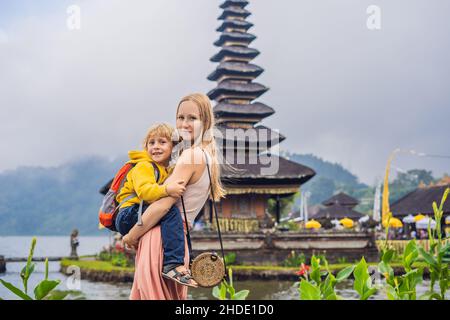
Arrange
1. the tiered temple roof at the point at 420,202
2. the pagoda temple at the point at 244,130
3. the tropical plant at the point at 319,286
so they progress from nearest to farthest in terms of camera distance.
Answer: the tropical plant at the point at 319,286 < the pagoda temple at the point at 244,130 < the tiered temple roof at the point at 420,202

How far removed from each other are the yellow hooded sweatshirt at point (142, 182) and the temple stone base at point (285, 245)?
56.0 feet

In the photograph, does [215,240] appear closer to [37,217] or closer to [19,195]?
[37,217]

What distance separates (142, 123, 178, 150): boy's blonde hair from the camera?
2.88 meters

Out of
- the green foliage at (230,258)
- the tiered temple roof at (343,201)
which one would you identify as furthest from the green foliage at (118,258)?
the tiered temple roof at (343,201)

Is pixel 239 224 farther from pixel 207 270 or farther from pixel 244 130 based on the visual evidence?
pixel 207 270

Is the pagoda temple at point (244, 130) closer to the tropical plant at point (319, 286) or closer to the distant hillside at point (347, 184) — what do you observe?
the tropical plant at point (319, 286)

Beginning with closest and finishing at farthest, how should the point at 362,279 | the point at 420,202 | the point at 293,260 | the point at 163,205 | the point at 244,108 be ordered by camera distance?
the point at 362,279 → the point at 163,205 → the point at 293,260 → the point at 244,108 → the point at 420,202

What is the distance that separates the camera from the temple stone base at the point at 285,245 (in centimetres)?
2041

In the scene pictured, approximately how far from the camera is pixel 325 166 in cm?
15500

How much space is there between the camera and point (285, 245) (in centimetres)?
2097

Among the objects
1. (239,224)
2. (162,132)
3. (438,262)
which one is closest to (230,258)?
(239,224)

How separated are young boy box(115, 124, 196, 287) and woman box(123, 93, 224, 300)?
0.03 m

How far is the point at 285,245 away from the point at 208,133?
60.0 feet
